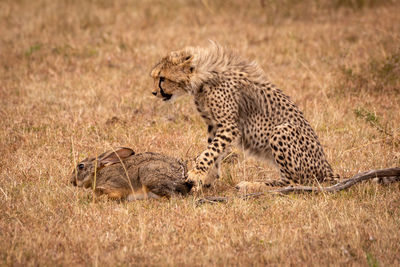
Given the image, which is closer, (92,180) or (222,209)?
(222,209)

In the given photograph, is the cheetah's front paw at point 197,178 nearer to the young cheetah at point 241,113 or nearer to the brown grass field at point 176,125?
the young cheetah at point 241,113

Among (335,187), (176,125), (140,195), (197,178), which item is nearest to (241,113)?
(197,178)

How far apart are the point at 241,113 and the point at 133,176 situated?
50.4 inches

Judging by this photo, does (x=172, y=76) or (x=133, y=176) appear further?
(x=172, y=76)

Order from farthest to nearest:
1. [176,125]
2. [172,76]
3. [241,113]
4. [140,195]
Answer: [176,125], [241,113], [172,76], [140,195]

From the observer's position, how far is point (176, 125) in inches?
276

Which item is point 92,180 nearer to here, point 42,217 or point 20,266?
point 42,217

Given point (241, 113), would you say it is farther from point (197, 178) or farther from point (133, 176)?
point (133, 176)

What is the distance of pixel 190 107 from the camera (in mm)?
7605

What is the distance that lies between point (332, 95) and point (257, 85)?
283cm

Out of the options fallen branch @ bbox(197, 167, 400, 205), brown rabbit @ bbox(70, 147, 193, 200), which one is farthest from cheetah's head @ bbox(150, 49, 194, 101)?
fallen branch @ bbox(197, 167, 400, 205)

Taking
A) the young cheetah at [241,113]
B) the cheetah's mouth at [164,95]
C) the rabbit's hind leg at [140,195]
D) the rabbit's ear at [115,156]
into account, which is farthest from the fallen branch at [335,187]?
the cheetah's mouth at [164,95]

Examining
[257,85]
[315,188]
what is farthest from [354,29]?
[315,188]

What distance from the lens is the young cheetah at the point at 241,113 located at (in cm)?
505
